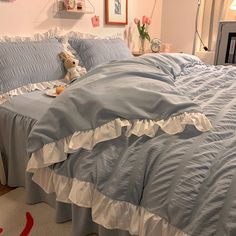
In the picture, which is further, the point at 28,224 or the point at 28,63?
the point at 28,63

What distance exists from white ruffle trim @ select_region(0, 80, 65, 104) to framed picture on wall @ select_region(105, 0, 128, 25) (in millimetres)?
1264

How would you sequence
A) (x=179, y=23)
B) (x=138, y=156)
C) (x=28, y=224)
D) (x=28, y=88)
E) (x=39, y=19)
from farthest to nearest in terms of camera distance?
(x=179, y=23) < (x=39, y=19) < (x=28, y=88) < (x=28, y=224) < (x=138, y=156)

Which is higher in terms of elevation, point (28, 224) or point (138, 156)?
point (138, 156)

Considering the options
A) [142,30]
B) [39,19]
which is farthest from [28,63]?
[142,30]

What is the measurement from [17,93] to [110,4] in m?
1.65

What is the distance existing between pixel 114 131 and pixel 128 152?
0.33 feet

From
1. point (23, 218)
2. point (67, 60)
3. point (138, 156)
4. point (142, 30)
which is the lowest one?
point (23, 218)

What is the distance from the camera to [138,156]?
3.13 ft

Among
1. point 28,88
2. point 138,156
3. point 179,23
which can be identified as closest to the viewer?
point 138,156

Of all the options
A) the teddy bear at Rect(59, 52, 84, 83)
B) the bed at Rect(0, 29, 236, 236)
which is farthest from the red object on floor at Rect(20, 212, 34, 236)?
the teddy bear at Rect(59, 52, 84, 83)

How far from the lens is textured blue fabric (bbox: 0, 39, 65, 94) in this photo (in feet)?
5.53

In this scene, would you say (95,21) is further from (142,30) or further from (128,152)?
(128,152)

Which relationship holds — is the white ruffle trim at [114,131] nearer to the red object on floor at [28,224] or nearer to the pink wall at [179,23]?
the red object on floor at [28,224]

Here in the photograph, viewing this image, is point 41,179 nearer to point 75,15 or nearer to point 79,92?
point 79,92
